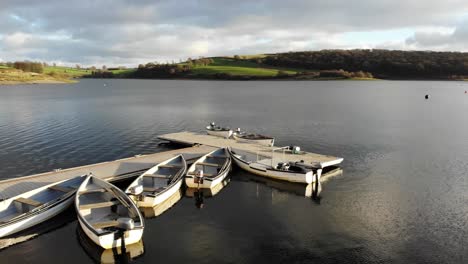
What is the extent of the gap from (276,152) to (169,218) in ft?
65.5

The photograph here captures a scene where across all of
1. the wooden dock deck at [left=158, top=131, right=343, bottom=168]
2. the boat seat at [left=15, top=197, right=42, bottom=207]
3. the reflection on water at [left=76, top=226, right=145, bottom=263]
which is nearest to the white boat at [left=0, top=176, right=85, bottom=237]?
the boat seat at [left=15, top=197, right=42, bottom=207]

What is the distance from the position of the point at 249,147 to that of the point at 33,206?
1021 inches

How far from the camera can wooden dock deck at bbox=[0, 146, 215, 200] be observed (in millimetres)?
31430

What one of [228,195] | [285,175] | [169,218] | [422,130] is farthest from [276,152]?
[422,130]

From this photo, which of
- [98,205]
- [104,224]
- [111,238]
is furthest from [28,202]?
[111,238]

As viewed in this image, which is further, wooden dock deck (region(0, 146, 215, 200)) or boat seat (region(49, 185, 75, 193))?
wooden dock deck (region(0, 146, 215, 200))

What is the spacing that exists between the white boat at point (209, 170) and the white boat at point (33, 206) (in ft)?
32.2

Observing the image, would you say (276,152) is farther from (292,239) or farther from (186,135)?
(292,239)

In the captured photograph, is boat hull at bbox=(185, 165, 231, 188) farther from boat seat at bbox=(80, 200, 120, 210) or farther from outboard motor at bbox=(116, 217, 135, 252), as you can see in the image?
outboard motor at bbox=(116, 217, 135, 252)

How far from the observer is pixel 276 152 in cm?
4506

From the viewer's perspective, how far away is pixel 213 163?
40438 mm

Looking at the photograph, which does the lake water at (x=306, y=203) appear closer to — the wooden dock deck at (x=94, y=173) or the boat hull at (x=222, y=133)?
the wooden dock deck at (x=94, y=173)

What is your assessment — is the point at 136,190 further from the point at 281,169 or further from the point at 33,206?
the point at 281,169

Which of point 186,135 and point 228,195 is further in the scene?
point 186,135
